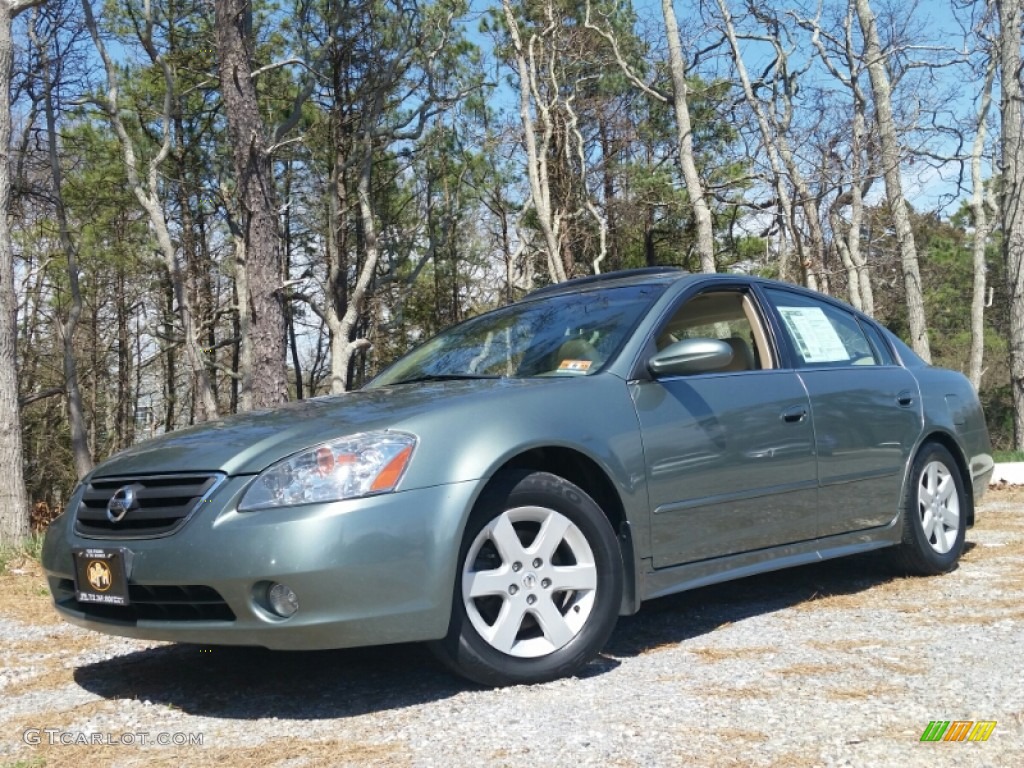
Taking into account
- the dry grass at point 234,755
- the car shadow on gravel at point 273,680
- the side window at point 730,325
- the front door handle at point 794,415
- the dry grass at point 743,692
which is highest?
the side window at point 730,325

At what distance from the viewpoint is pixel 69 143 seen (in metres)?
25.7

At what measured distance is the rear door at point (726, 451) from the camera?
3.93 metres

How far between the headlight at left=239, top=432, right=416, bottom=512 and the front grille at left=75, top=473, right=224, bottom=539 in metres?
0.19

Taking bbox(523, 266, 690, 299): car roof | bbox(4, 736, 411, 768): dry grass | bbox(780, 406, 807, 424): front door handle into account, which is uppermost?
bbox(523, 266, 690, 299): car roof

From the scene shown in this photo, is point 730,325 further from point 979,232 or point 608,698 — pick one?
point 979,232

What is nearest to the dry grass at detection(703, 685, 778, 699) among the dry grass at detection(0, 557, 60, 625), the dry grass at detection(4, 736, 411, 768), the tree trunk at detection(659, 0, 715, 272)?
the dry grass at detection(4, 736, 411, 768)

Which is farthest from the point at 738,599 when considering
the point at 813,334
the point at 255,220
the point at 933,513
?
the point at 255,220

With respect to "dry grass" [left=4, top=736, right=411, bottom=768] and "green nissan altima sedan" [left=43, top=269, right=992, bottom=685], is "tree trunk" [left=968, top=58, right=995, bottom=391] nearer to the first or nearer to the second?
"green nissan altima sedan" [left=43, top=269, right=992, bottom=685]

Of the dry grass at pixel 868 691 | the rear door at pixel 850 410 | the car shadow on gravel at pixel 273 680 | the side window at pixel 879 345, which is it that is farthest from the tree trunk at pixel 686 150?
the dry grass at pixel 868 691

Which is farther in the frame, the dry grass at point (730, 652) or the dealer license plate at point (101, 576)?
the dry grass at point (730, 652)

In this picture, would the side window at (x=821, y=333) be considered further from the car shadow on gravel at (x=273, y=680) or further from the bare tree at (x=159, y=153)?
the bare tree at (x=159, y=153)

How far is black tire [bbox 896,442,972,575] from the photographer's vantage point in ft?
17.0

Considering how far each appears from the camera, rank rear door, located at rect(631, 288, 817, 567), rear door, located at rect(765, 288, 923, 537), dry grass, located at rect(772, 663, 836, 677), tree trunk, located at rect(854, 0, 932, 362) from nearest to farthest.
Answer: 1. dry grass, located at rect(772, 663, 836, 677)
2. rear door, located at rect(631, 288, 817, 567)
3. rear door, located at rect(765, 288, 923, 537)
4. tree trunk, located at rect(854, 0, 932, 362)

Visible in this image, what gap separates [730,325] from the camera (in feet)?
16.2
